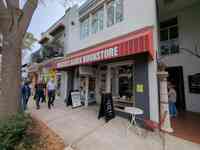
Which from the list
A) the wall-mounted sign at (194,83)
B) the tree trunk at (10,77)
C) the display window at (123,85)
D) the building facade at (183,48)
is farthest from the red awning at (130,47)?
the wall-mounted sign at (194,83)

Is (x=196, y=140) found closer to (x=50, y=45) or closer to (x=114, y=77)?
(x=114, y=77)

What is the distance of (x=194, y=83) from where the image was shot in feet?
27.0

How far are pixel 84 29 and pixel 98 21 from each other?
1884 mm

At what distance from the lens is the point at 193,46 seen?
27.9ft

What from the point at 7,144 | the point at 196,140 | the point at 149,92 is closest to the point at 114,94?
the point at 149,92

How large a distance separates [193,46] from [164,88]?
5.10 m

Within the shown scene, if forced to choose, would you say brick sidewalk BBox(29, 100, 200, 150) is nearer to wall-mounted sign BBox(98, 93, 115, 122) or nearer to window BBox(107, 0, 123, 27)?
wall-mounted sign BBox(98, 93, 115, 122)

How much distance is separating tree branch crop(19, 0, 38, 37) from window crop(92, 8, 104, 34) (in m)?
4.65

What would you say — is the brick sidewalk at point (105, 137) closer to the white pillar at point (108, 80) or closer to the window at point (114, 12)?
the white pillar at point (108, 80)

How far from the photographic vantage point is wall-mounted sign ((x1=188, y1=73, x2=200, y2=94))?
809 cm

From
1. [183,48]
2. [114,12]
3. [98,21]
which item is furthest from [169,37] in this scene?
[98,21]

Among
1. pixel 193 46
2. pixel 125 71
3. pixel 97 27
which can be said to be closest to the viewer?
pixel 125 71

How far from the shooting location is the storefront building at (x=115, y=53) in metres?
5.37

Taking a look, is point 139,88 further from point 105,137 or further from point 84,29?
point 84,29
